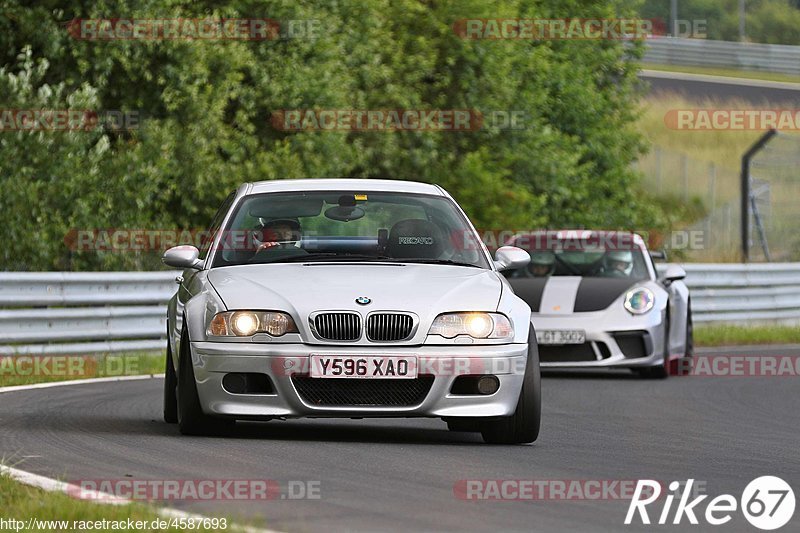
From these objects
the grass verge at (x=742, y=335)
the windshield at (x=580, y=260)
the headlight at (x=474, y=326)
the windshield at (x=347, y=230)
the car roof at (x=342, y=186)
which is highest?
the car roof at (x=342, y=186)

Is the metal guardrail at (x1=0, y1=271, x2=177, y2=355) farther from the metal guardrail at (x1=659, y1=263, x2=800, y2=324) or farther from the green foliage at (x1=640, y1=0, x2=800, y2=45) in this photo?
the green foliage at (x1=640, y1=0, x2=800, y2=45)

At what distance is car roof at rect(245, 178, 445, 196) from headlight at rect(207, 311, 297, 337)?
5.20ft

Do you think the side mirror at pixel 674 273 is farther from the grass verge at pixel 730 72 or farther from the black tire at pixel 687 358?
the grass verge at pixel 730 72

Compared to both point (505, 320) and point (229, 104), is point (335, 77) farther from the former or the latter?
point (505, 320)

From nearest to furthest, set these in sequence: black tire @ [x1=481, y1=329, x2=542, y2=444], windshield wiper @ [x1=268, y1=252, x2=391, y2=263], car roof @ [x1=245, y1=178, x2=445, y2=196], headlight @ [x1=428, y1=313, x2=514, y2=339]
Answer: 1. headlight @ [x1=428, y1=313, x2=514, y2=339]
2. black tire @ [x1=481, y1=329, x2=542, y2=444]
3. windshield wiper @ [x1=268, y1=252, x2=391, y2=263]
4. car roof @ [x1=245, y1=178, x2=445, y2=196]

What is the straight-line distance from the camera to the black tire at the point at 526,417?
941 centimetres

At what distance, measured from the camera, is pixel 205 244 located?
1070cm

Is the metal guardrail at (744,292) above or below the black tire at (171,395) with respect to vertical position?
below

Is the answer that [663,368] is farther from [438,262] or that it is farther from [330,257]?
[330,257]

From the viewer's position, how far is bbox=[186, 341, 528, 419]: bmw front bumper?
9008 millimetres

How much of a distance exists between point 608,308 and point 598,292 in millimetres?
292

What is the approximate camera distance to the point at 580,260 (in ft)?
56.4

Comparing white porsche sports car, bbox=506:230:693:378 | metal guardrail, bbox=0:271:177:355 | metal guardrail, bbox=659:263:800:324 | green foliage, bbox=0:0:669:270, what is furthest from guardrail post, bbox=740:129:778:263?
metal guardrail, bbox=0:271:177:355

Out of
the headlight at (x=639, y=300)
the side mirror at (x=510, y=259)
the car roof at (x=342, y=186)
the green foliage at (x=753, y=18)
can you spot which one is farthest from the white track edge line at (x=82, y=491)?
the green foliage at (x=753, y=18)
